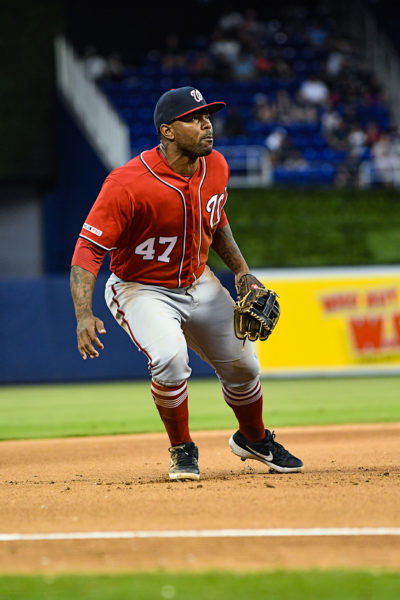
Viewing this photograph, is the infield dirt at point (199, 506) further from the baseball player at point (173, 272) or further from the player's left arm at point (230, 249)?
the player's left arm at point (230, 249)

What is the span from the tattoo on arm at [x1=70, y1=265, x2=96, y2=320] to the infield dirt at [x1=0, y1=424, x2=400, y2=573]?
973mm

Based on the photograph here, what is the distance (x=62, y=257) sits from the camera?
1967 cm

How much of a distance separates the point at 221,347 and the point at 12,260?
46.3ft

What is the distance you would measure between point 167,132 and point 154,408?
6024mm

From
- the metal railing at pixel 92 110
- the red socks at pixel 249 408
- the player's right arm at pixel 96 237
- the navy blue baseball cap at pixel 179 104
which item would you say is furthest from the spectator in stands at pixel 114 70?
the player's right arm at pixel 96 237

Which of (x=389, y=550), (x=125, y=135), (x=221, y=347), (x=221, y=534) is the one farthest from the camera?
(x=125, y=135)

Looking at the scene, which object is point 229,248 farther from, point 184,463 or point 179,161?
point 184,463

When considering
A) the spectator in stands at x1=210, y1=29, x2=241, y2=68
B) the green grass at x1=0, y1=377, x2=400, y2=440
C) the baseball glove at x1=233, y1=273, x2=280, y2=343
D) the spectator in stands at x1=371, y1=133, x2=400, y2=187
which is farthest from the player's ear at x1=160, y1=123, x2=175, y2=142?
the spectator in stands at x1=210, y1=29, x2=241, y2=68

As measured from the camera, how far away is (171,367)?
5.14m

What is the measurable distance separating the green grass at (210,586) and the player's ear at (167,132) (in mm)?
2780

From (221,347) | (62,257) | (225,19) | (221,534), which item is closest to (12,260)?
(62,257)

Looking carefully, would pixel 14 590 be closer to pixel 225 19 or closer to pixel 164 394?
pixel 164 394

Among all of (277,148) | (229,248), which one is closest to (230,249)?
(229,248)

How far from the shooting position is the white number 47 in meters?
5.28
